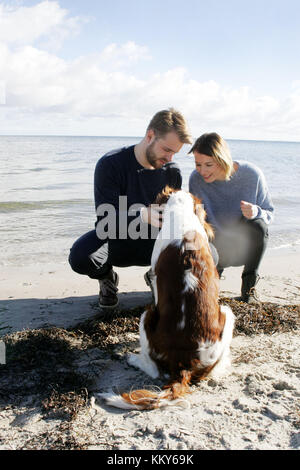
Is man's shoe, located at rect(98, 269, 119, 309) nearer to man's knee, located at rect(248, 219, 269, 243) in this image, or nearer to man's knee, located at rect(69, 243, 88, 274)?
man's knee, located at rect(69, 243, 88, 274)

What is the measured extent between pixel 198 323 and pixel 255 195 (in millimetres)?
2369

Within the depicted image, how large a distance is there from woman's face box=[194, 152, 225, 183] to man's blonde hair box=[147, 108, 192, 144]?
223 mm

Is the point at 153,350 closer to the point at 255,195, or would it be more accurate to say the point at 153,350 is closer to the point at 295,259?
the point at 255,195

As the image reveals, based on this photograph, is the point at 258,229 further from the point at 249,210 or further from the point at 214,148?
the point at 214,148

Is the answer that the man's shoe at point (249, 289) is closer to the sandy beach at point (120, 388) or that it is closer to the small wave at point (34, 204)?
the sandy beach at point (120, 388)

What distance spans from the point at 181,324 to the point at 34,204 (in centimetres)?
925

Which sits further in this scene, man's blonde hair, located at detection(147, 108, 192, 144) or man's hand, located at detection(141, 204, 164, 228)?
man's blonde hair, located at detection(147, 108, 192, 144)

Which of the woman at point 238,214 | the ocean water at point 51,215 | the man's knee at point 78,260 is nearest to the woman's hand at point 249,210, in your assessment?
the woman at point 238,214

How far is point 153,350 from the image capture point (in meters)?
2.94

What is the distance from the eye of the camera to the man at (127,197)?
4273 mm

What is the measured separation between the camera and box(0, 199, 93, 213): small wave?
10.6 metres

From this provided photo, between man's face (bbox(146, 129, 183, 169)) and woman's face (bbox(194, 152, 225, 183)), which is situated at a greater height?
man's face (bbox(146, 129, 183, 169))

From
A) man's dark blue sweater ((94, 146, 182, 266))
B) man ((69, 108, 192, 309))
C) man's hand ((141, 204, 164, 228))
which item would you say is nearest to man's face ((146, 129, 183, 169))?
man ((69, 108, 192, 309))

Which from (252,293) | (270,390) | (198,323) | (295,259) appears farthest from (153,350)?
(295,259)
